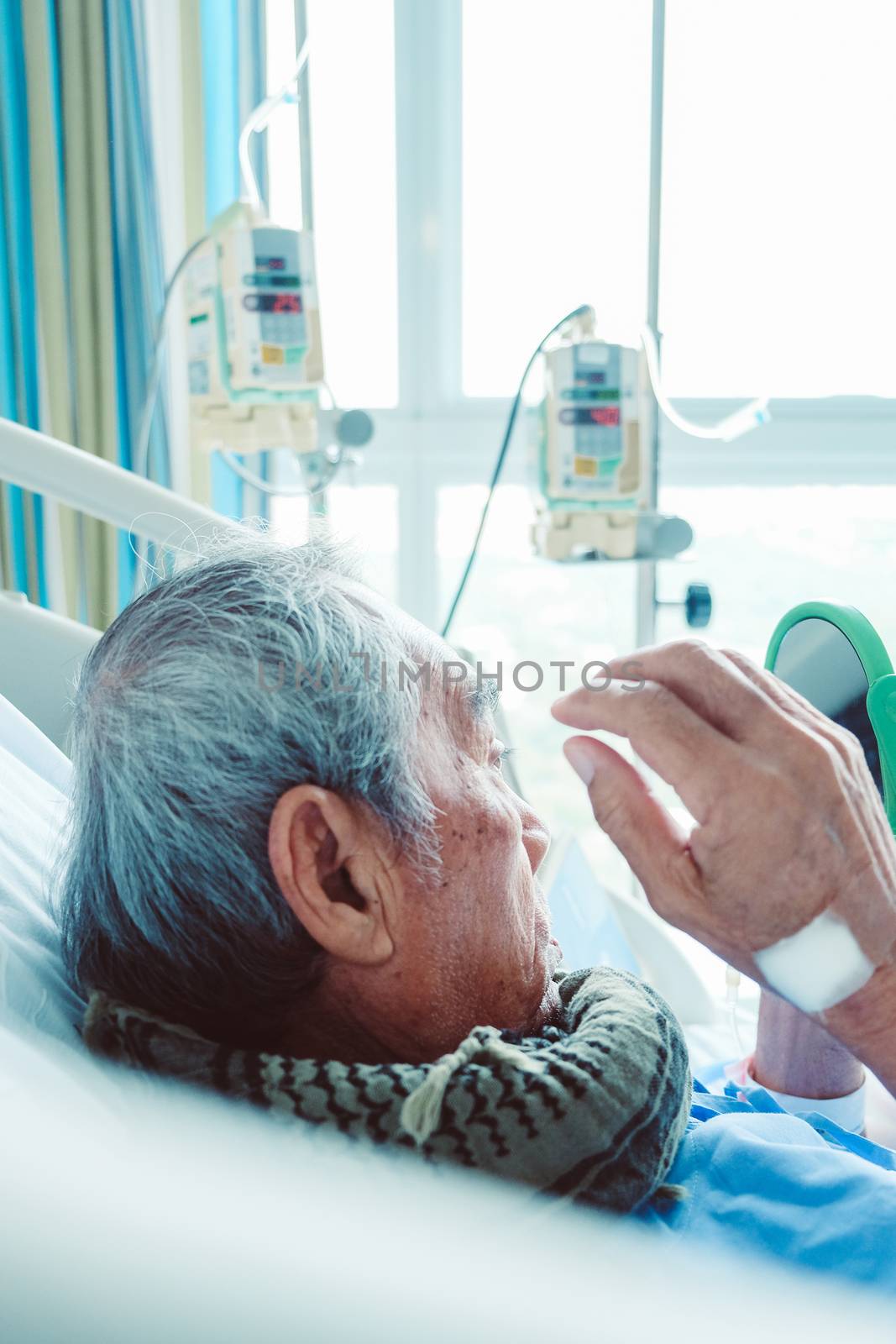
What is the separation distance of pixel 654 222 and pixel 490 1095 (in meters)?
1.99

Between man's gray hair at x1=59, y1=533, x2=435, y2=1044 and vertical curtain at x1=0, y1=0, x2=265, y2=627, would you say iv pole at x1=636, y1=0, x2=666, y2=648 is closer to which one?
vertical curtain at x1=0, y1=0, x2=265, y2=627

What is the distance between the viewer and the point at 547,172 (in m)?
2.82

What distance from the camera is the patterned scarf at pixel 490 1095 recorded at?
0.66 m

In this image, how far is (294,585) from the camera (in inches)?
32.0

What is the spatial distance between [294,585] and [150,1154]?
1.91 ft

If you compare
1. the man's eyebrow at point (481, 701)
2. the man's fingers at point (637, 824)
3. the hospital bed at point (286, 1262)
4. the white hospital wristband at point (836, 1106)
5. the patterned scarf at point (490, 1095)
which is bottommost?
the white hospital wristband at point (836, 1106)

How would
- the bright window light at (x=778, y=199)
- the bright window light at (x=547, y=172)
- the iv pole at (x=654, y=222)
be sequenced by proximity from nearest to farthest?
the iv pole at (x=654, y=222) → the bright window light at (x=778, y=199) → the bright window light at (x=547, y=172)

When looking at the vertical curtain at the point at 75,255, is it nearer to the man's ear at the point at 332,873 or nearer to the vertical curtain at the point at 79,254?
the vertical curtain at the point at 79,254

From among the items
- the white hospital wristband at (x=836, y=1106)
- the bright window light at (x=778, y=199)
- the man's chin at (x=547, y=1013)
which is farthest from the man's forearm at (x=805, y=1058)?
the bright window light at (x=778, y=199)

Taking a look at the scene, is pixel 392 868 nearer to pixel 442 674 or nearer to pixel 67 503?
pixel 442 674

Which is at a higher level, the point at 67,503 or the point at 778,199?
the point at 778,199

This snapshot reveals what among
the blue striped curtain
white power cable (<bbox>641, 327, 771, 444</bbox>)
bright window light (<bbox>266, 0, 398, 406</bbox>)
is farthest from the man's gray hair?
bright window light (<bbox>266, 0, 398, 406</bbox>)

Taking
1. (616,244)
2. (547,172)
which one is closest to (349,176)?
(547,172)

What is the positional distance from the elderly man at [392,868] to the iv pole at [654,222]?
1403 millimetres
